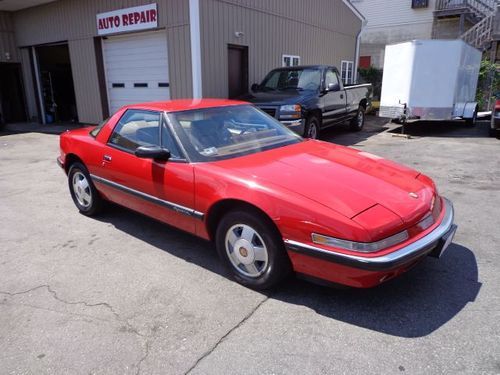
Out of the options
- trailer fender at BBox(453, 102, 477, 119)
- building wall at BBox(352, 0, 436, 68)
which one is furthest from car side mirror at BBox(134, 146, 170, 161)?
building wall at BBox(352, 0, 436, 68)

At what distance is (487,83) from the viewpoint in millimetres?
16266

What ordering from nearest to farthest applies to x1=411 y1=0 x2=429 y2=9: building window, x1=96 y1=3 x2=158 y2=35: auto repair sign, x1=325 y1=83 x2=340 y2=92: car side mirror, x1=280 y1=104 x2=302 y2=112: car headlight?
x1=280 y1=104 x2=302 y2=112: car headlight
x1=325 y1=83 x2=340 y2=92: car side mirror
x1=96 y1=3 x2=158 y2=35: auto repair sign
x1=411 y1=0 x2=429 y2=9: building window

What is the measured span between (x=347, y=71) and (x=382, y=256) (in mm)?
17087

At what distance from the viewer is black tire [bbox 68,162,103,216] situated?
4.68 metres

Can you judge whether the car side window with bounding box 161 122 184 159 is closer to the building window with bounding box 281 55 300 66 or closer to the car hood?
the car hood

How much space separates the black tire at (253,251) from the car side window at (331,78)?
693cm

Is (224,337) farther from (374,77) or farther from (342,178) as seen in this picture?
(374,77)

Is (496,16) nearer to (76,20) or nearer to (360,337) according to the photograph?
(76,20)

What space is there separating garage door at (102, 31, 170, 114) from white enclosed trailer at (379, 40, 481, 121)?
258 inches

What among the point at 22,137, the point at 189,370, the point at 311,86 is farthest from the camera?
the point at 22,137

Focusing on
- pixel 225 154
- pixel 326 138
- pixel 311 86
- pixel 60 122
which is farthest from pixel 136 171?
pixel 60 122

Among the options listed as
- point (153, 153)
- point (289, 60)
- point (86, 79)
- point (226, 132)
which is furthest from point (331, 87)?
point (86, 79)

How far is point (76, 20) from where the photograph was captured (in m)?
12.2

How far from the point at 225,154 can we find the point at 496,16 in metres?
20.9
